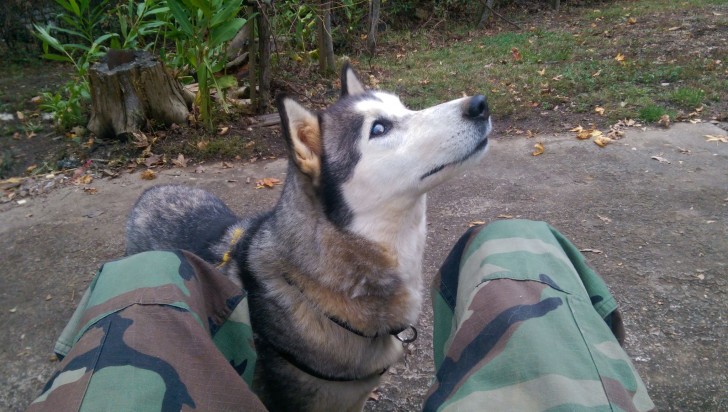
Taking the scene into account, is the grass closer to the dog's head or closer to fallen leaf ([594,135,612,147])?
fallen leaf ([594,135,612,147])

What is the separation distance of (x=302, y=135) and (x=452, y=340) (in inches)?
43.9

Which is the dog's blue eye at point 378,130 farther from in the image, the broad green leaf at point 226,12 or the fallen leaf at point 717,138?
the fallen leaf at point 717,138

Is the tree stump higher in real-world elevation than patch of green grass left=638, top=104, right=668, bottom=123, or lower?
higher

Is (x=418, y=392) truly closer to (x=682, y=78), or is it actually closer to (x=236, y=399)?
(x=236, y=399)

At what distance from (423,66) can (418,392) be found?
700 cm

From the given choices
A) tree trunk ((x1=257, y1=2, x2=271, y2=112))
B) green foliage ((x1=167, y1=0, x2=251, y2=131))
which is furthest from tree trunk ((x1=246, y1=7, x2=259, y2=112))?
green foliage ((x1=167, y1=0, x2=251, y2=131))

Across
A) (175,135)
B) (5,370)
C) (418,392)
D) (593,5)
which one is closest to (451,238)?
(418,392)

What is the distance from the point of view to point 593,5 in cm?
1251

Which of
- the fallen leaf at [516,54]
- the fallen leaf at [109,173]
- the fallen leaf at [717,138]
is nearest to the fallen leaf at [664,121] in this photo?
the fallen leaf at [717,138]

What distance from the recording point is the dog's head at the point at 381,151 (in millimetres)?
1880

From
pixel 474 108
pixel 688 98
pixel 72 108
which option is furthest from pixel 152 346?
pixel 688 98

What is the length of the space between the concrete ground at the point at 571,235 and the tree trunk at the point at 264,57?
140 cm

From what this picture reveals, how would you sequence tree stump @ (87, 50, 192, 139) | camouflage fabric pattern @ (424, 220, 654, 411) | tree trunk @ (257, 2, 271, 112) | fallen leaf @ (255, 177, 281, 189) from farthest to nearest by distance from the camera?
1. tree trunk @ (257, 2, 271, 112)
2. tree stump @ (87, 50, 192, 139)
3. fallen leaf @ (255, 177, 281, 189)
4. camouflage fabric pattern @ (424, 220, 654, 411)

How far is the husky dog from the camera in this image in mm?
1899
